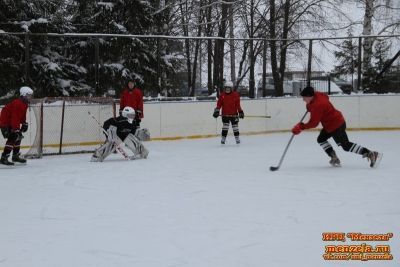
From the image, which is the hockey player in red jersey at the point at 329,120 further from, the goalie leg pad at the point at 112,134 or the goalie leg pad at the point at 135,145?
the goalie leg pad at the point at 112,134

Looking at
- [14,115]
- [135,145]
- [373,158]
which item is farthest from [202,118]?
[373,158]

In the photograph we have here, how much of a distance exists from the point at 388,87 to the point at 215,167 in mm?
8194

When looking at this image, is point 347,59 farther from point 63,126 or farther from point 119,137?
point 119,137

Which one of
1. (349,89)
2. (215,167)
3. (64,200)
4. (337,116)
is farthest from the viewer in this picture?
(349,89)

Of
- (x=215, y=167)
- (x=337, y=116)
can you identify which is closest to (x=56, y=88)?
→ (x=215, y=167)

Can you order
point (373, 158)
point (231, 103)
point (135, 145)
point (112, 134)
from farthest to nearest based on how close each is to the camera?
A: point (231, 103) < point (135, 145) < point (112, 134) < point (373, 158)

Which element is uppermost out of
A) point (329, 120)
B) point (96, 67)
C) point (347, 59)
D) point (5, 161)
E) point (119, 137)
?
point (347, 59)

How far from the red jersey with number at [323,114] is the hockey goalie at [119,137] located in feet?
9.46

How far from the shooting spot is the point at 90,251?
156 inches

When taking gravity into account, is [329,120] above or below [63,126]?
above

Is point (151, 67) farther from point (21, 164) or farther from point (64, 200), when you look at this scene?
point (64, 200)

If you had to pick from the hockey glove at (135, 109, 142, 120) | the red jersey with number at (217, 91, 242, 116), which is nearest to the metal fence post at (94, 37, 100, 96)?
the hockey glove at (135, 109, 142, 120)

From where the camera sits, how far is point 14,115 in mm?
8477

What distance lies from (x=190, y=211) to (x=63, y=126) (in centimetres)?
622
